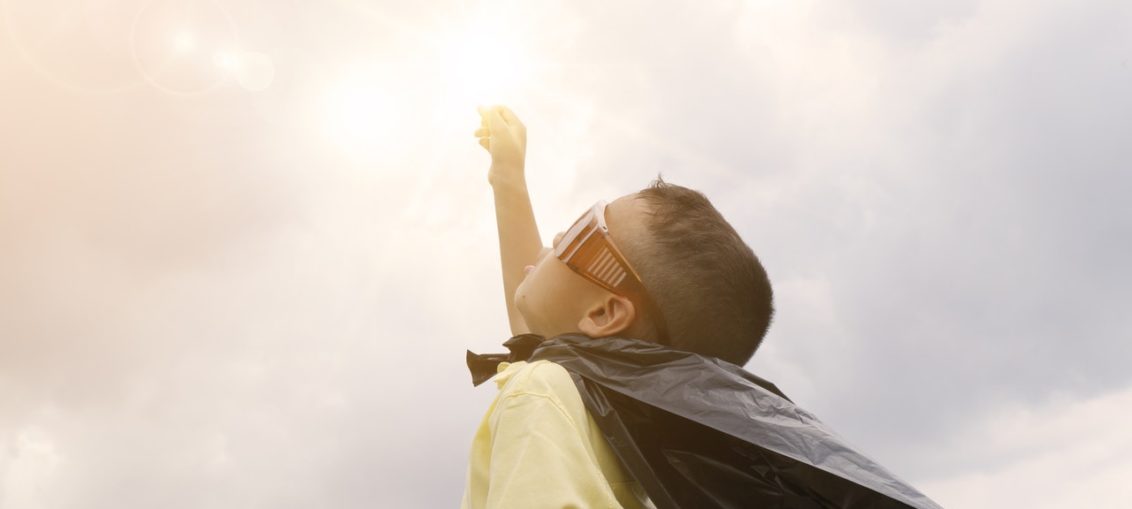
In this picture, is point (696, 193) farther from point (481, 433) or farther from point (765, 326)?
point (481, 433)

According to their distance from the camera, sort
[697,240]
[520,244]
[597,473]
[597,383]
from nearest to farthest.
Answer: [597,473] → [597,383] → [697,240] → [520,244]

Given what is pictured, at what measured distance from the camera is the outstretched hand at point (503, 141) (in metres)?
5.07

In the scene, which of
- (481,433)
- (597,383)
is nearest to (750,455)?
(597,383)

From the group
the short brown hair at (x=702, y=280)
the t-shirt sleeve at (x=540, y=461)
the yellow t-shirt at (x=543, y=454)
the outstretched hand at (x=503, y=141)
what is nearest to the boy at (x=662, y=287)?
the short brown hair at (x=702, y=280)

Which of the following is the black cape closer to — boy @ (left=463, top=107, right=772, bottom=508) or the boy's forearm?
boy @ (left=463, top=107, right=772, bottom=508)

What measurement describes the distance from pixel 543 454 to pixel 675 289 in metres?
1.43

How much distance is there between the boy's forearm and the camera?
200 inches

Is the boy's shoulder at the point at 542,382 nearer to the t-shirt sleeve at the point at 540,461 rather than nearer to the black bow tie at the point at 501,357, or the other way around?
the t-shirt sleeve at the point at 540,461

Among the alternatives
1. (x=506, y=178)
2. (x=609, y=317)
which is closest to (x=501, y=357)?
(x=609, y=317)

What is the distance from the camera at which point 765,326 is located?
397 cm

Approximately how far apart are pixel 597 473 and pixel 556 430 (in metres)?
0.18

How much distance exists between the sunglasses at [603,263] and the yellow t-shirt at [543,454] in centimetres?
83

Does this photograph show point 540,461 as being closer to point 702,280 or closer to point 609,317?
point 609,317

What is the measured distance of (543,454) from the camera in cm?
247
